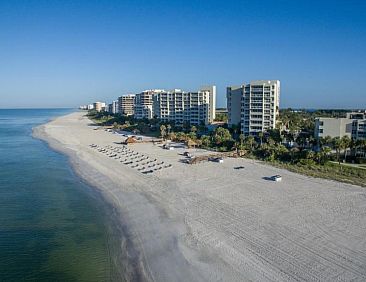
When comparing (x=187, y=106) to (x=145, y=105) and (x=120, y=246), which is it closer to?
(x=145, y=105)

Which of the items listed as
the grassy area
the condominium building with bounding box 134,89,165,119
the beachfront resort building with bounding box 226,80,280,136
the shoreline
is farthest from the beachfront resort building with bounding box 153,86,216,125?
the shoreline

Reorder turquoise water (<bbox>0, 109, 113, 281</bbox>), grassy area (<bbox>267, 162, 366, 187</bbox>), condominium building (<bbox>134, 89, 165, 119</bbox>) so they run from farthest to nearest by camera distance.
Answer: condominium building (<bbox>134, 89, 165, 119</bbox>) < grassy area (<bbox>267, 162, 366, 187</bbox>) < turquoise water (<bbox>0, 109, 113, 281</bbox>)

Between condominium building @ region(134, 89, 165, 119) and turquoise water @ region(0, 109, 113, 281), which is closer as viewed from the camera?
turquoise water @ region(0, 109, 113, 281)

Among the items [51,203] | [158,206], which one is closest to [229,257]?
[158,206]

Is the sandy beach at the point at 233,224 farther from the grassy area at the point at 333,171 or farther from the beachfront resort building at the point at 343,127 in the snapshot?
the beachfront resort building at the point at 343,127

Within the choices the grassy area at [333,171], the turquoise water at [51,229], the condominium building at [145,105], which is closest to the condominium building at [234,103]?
the grassy area at [333,171]

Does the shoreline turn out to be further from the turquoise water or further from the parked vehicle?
the parked vehicle
